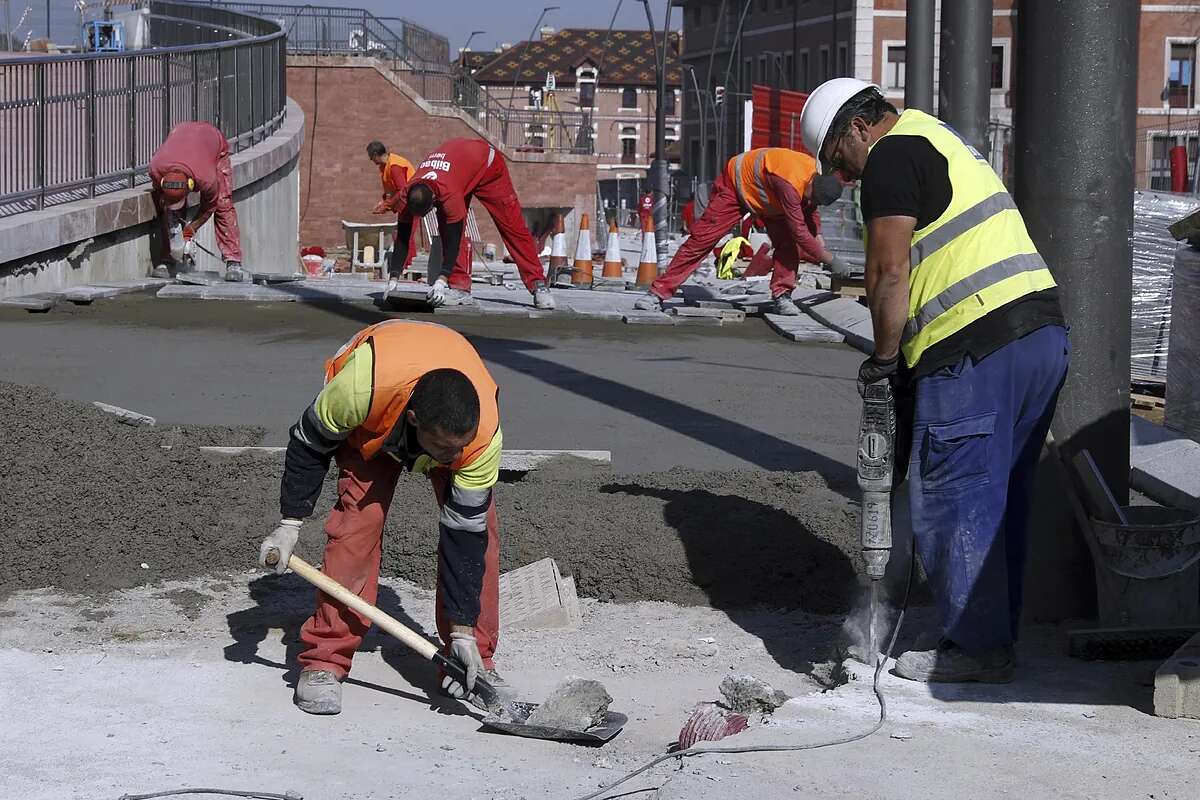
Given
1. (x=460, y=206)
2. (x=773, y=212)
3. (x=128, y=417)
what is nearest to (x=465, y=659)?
(x=128, y=417)

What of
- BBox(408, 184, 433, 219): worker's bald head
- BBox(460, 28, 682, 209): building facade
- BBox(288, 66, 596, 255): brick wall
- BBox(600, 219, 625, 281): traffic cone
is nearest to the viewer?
BBox(408, 184, 433, 219): worker's bald head

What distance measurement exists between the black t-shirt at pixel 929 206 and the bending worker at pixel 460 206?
27.9 ft

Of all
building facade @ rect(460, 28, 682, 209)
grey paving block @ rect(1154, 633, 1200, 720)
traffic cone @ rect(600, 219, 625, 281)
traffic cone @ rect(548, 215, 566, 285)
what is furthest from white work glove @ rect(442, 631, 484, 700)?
building facade @ rect(460, 28, 682, 209)

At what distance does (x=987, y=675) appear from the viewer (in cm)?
449

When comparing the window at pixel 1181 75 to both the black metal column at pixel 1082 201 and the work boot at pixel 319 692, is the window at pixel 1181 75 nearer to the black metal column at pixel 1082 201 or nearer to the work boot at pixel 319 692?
the black metal column at pixel 1082 201

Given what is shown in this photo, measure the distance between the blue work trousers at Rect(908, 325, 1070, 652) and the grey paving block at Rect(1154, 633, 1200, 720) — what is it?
507 mm

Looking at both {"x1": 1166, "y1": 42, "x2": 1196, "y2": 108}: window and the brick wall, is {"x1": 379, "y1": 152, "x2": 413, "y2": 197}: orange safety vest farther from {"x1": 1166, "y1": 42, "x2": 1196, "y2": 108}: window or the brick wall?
{"x1": 1166, "y1": 42, "x2": 1196, "y2": 108}: window

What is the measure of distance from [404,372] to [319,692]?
3.25 feet

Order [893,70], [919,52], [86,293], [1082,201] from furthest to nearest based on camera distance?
1. [893,70]
2. [86,293]
3. [919,52]
4. [1082,201]

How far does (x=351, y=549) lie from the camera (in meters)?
4.56

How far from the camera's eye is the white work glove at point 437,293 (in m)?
13.6

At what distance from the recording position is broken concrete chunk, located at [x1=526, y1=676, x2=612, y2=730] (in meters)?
4.24

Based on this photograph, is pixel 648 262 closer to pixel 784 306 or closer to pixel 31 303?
pixel 784 306

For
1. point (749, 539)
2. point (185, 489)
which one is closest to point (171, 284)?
point (185, 489)
